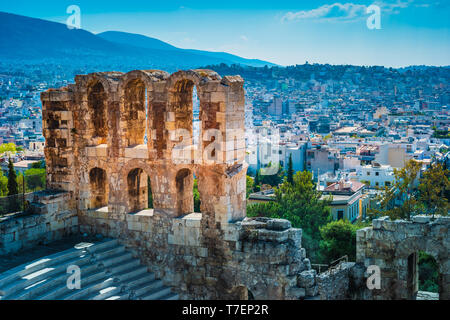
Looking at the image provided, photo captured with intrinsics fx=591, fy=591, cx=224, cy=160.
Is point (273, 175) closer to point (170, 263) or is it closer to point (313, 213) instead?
point (313, 213)

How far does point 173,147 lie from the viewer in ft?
50.6

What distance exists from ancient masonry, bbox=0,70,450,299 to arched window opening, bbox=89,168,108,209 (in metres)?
0.03

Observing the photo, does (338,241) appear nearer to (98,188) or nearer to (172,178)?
(98,188)

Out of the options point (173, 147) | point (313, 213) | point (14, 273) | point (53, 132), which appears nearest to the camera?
point (14, 273)

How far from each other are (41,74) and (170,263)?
134 meters

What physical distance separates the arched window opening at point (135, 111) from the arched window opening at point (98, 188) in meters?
1.52

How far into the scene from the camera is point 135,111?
1666 cm

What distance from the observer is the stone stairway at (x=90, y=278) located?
43.9 feet

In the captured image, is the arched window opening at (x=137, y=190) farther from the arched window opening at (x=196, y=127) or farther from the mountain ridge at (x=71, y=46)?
the mountain ridge at (x=71, y=46)

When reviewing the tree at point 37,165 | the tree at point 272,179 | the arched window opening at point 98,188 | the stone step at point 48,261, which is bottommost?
the tree at point 272,179

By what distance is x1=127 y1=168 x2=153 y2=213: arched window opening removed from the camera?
16359 mm

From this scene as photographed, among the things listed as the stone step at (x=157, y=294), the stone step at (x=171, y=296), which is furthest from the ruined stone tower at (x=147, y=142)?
the stone step at (x=171, y=296)

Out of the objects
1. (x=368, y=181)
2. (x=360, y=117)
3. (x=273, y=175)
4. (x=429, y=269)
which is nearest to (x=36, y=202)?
(x=429, y=269)

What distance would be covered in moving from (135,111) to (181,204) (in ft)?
9.89
